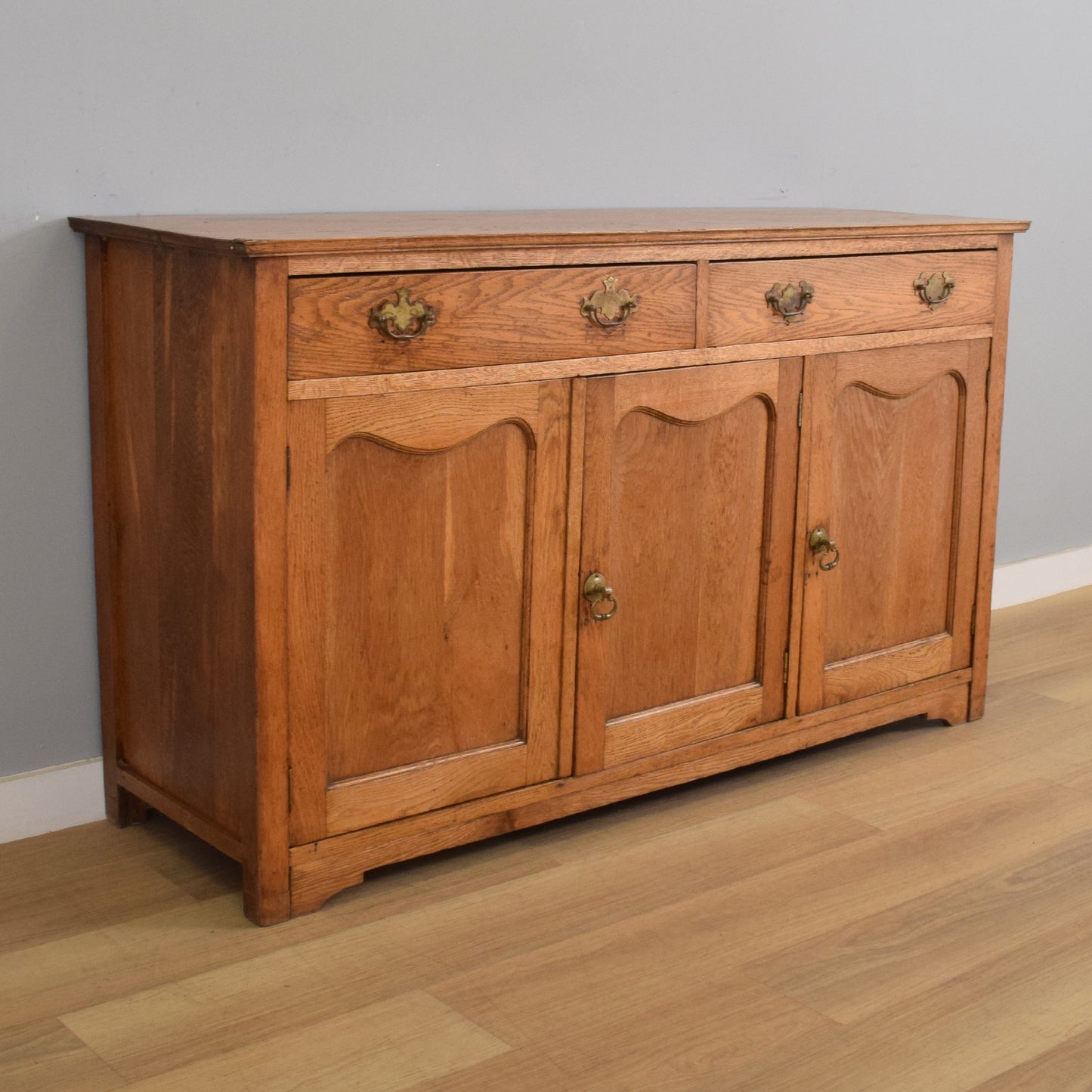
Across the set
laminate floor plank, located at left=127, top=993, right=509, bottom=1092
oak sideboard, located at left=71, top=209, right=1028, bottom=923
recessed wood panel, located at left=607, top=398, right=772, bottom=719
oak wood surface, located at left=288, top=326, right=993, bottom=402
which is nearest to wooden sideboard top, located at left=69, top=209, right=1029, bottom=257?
oak sideboard, located at left=71, top=209, right=1028, bottom=923

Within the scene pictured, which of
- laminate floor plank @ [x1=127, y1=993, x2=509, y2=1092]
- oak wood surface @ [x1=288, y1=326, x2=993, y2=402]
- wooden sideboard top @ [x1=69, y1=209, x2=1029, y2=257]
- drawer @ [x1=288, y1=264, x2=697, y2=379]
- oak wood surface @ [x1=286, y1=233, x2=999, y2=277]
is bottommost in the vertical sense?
laminate floor plank @ [x1=127, y1=993, x2=509, y2=1092]

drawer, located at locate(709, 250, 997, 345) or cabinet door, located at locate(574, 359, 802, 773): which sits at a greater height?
drawer, located at locate(709, 250, 997, 345)

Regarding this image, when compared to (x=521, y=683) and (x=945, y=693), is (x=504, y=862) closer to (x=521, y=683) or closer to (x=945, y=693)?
(x=521, y=683)

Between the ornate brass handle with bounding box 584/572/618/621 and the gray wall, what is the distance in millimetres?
712

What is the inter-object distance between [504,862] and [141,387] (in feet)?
2.74

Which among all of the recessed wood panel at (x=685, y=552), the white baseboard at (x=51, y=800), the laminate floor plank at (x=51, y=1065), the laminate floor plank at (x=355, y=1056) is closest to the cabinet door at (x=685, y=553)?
the recessed wood panel at (x=685, y=552)

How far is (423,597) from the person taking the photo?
200cm

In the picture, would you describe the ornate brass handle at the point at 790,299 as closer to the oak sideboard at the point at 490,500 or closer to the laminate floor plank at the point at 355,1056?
the oak sideboard at the point at 490,500

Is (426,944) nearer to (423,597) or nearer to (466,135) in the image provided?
(423,597)

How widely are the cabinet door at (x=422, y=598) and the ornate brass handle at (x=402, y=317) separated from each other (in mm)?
84

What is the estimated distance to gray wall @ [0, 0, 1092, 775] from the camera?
2.07 m

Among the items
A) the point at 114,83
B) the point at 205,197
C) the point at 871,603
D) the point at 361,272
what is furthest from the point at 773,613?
the point at 114,83

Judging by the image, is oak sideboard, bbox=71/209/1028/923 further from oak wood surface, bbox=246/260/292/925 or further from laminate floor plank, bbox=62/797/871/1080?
laminate floor plank, bbox=62/797/871/1080

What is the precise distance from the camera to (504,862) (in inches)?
84.0
